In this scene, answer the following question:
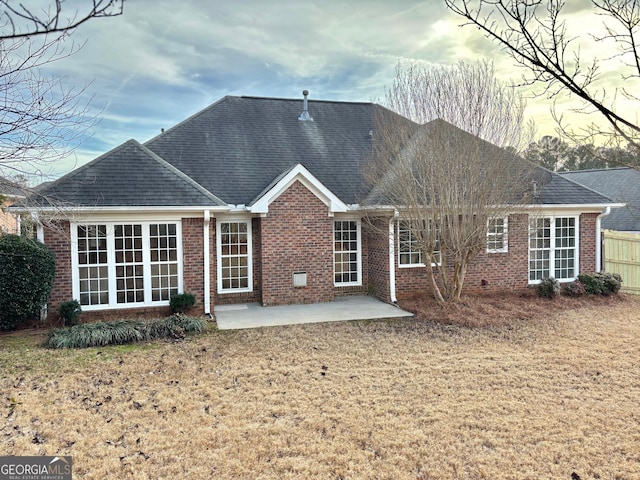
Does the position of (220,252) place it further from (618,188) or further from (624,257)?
(618,188)

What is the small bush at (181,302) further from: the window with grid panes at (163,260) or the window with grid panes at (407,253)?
the window with grid panes at (407,253)

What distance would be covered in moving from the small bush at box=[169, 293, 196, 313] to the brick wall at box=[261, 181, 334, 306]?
2.14 metres

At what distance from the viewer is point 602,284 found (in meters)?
13.8

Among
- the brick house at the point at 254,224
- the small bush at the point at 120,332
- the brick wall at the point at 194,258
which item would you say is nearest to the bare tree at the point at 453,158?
the brick house at the point at 254,224

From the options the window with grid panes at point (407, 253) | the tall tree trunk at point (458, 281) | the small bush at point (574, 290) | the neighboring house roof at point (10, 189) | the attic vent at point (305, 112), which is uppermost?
the attic vent at point (305, 112)

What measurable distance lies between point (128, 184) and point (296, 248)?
4833 millimetres

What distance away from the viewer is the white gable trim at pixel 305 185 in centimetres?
1233

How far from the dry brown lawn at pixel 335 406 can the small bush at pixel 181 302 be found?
1.97 m

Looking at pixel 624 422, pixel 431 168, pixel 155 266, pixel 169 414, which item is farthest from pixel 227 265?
pixel 624 422

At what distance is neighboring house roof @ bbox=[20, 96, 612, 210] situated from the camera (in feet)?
36.4

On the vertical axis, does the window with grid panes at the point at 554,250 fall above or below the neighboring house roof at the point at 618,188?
below

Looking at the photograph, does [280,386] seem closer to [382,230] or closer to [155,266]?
[155,266]

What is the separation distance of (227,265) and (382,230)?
4747 millimetres

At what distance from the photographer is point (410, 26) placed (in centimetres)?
750
